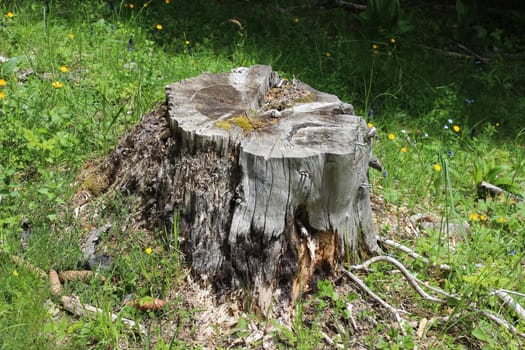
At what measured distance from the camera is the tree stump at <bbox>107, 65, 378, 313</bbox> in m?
3.04

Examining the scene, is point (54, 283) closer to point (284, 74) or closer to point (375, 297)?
point (375, 297)

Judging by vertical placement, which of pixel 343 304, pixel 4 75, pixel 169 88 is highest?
pixel 169 88

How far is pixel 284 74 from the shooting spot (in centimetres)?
546

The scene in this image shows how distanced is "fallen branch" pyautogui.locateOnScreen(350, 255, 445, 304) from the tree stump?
77 mm

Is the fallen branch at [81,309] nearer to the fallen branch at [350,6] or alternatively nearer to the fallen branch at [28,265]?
the fallen branch at [28,265]

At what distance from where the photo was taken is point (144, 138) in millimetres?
3633

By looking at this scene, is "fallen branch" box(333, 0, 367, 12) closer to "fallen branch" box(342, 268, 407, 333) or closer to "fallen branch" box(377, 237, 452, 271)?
"fallen branch" box(377, 237, 452, 271)

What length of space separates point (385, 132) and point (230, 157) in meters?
2.20

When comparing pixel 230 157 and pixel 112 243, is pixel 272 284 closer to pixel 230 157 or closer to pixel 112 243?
pixel 230 157

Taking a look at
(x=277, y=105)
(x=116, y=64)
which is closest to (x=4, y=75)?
(x=116, y=64)

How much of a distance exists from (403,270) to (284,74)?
8.38ft

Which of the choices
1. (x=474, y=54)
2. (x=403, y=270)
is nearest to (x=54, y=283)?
(x=403, y=270)

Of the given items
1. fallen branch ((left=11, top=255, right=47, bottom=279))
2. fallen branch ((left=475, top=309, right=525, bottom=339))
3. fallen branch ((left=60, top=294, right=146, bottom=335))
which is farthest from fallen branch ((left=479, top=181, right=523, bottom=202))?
fallen branch ((left=11, top=255, right=47, bottom=279))

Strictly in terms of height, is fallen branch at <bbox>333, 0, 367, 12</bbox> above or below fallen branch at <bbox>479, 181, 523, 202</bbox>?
above
